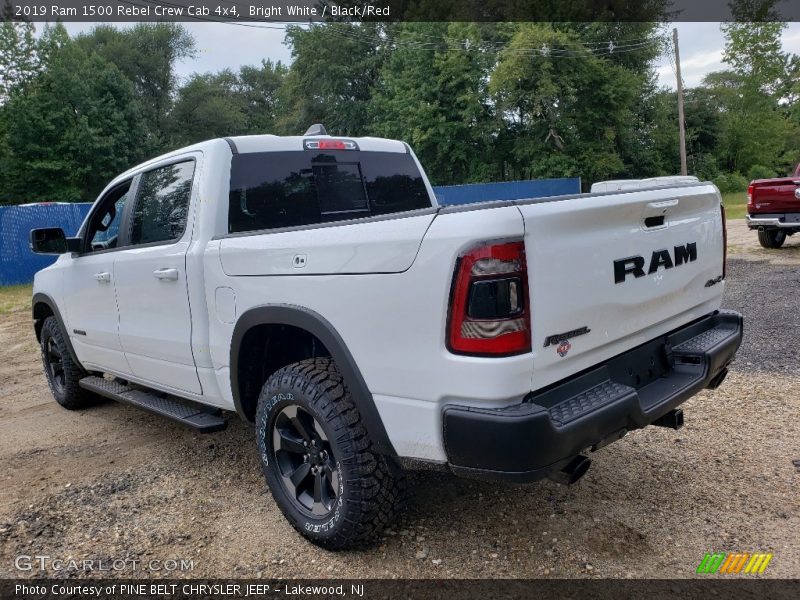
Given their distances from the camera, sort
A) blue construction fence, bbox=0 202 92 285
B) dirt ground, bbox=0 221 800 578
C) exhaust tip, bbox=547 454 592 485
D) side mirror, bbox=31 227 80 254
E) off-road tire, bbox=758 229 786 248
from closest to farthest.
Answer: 1. exhaust tip, bbox=547 454 592 485
2. dirt ground, bbox=0 221 800 578
3. side mirror, bbox=31 227 80 254
4. off-road tire, bbox=758 229 786 248
5. blue construction fence, bbox=0 202 92 285

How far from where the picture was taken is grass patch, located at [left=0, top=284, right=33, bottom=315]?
11.9 m

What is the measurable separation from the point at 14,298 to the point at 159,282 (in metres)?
12.1

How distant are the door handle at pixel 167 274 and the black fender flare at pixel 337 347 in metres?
0.68

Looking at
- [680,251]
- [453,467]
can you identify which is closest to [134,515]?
[453,467]

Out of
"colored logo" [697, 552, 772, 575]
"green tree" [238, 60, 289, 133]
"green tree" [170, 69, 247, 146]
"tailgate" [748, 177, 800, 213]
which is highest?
"green tree" [238, 60, 289, 133]

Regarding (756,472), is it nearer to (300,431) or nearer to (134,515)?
(300,431)

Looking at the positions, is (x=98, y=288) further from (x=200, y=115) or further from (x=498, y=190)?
(x=200, y=115)

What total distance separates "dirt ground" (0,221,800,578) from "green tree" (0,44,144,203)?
3556 centimetres

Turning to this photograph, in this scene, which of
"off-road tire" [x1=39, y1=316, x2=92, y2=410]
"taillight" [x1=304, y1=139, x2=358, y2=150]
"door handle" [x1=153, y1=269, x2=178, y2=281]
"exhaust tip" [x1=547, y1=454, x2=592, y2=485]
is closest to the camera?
"exhaust tip" [x1=547, y1=454, x2=592, y2=485]

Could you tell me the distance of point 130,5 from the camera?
11.7 meters

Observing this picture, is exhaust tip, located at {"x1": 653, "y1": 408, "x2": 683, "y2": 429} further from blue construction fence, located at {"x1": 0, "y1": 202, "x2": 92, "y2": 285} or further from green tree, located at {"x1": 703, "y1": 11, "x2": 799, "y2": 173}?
green tree, located at {"x1": 703, "y1": 11, "x2": 799, "y2": 173}

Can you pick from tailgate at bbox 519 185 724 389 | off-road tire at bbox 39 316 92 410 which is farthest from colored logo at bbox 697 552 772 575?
off-road tire at bbox 39 316 92 410

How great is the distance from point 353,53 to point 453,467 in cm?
4221

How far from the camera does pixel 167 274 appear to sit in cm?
335
